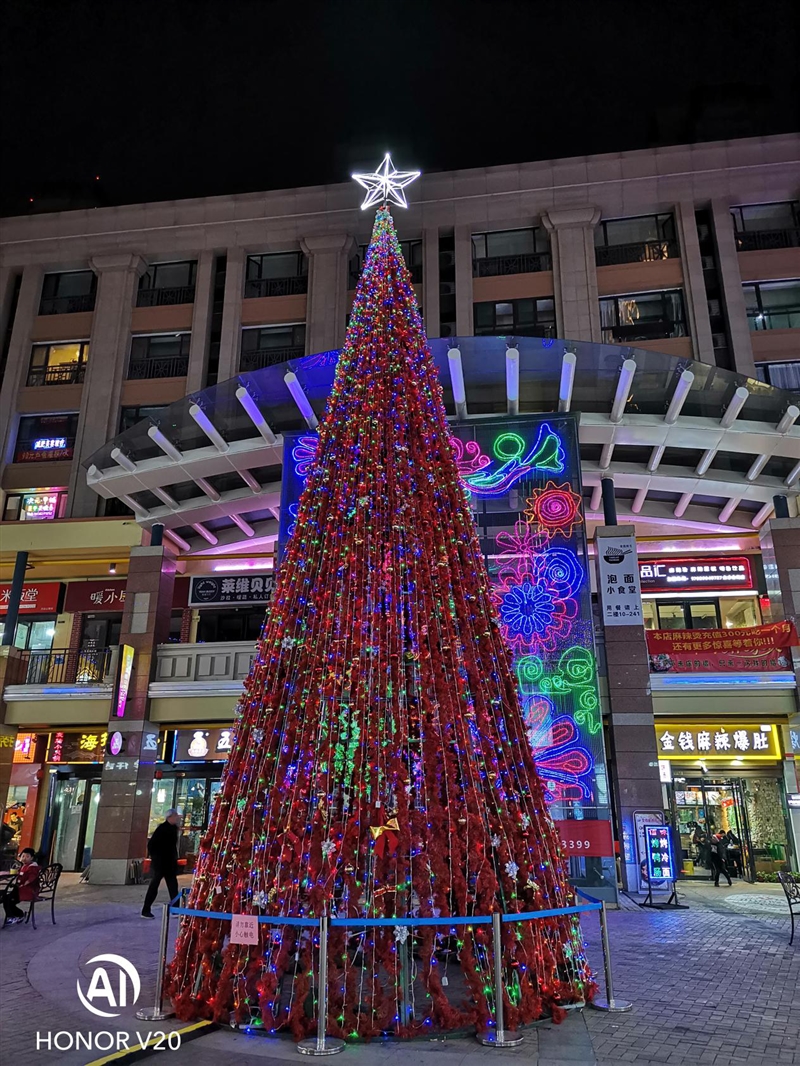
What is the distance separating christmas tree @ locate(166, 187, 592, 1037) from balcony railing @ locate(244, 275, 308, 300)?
19.2m

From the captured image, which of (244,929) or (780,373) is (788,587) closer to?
(780,373)

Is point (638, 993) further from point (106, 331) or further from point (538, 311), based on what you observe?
point (106, 331)

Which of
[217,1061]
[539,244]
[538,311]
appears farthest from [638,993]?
[539,244]

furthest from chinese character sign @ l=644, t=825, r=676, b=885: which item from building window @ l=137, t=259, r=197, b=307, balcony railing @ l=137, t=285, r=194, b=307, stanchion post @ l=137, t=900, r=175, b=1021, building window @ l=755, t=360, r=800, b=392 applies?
balcony railing @ l=137, t=285, r=194, b=307

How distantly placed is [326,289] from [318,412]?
31.1 feet

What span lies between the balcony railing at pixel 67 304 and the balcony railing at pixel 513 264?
513 inches

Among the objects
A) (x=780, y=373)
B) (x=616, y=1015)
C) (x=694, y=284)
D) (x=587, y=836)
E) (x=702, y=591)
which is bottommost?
(x=616, y=1015)

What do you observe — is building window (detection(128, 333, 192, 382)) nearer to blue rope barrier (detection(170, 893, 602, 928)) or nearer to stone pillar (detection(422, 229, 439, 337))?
stone pillar (detection(422, 229, 439, 337))

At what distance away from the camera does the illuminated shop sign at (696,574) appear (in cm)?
1936

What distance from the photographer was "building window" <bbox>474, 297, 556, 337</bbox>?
22625mm

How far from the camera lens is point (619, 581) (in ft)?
51.5

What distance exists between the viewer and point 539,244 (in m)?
23.7

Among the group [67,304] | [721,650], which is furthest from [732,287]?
[67,304]

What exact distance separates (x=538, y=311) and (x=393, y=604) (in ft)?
61.7
